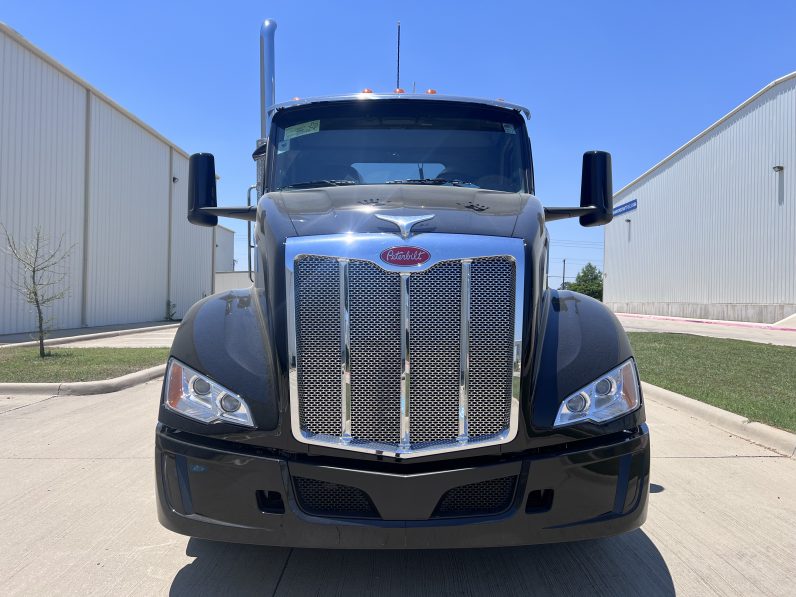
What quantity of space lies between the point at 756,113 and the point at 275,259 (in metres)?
31.8

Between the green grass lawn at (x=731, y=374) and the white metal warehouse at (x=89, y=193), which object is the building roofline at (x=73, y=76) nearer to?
the white metal warehouse at (x=89, y=193)

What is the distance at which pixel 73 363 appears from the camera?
9.80 metres

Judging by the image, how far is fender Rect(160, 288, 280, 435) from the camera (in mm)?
2488

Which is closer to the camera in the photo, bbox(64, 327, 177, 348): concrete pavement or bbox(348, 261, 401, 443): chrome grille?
bbox(348, 261, 401, 443): chrome grille

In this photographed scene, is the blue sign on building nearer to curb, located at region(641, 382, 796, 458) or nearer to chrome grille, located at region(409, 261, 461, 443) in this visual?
curb, located at region(641, 382, 796, 458)

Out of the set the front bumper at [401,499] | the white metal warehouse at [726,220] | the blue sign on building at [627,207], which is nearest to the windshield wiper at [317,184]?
the front bumper at [401,499]

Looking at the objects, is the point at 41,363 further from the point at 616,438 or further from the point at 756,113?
the point at 756,113

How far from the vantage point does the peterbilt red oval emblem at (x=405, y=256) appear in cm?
245

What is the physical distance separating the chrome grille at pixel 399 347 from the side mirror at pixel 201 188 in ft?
5.44

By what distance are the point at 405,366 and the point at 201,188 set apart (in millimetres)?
2132

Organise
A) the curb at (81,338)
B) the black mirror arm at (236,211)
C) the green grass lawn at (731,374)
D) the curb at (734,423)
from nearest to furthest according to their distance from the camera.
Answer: the black mirror arm at (236,211), the curb at (734,423), the green grass lawn at (731,374), the curb at (81,338)

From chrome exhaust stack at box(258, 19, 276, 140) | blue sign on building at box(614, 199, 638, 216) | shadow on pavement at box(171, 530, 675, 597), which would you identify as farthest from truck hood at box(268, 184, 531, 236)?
blue sign on building at box(614, 199, 638, 216)

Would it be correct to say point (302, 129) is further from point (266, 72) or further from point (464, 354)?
point (464, 354)

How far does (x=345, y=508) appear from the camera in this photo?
7.91 feet
